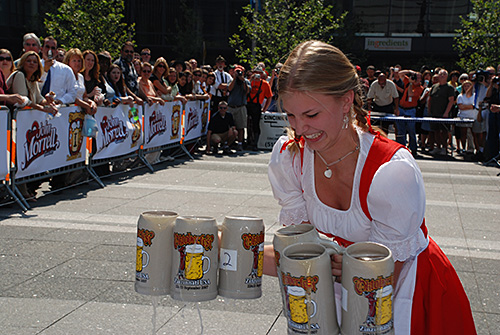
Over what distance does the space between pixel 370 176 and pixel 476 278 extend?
3487 millimetres

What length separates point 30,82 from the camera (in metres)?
8.03

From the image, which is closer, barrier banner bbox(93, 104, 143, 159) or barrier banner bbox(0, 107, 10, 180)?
barrier banner bbox(0, 107, 10, 180)

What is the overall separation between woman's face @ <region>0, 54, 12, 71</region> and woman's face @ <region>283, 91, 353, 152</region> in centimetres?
699

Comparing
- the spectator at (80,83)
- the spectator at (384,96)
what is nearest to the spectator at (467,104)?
the spectator at (384,96)

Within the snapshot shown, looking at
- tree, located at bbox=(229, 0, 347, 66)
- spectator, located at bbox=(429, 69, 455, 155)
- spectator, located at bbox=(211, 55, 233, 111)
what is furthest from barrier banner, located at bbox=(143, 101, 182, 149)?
tree, located at bbox=(229, 0, 347, 66)

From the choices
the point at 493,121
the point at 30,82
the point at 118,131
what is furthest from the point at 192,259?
the point at 493,121

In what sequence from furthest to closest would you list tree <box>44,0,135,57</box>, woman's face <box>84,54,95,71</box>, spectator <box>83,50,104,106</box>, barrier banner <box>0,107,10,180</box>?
tree <box>44,0,135,57</box> < woman's face <box>84,54,95,71</box> < spectator <box>83,50,104,106</box> < barrier banner <box>0,107,10,180</box>

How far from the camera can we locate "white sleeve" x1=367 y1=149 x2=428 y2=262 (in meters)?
2.09

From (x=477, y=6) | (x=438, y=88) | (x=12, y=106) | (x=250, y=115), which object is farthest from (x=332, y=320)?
(x=477, y=6)

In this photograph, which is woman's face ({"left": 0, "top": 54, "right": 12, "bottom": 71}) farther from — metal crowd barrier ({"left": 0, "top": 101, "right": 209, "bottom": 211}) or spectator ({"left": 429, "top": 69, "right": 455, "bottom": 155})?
spectator ({"left": 429, "top": 69, "right": 455, "bottom": 155})

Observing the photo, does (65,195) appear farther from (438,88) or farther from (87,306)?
(438,88)

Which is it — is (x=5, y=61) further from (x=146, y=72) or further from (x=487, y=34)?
(x=487, y=34)

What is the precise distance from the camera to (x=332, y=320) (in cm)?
195

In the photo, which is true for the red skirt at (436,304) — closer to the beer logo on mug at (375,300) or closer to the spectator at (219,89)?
the beer logo on mug at (375,300)
